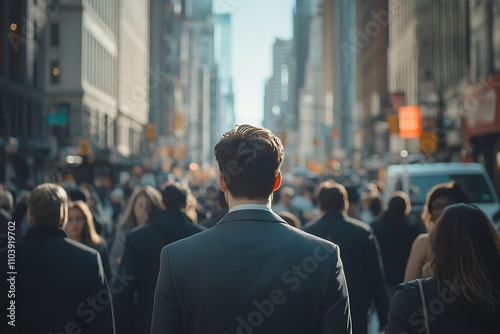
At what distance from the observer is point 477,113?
1483 inches

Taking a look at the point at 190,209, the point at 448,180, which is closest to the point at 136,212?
the point at 190,209

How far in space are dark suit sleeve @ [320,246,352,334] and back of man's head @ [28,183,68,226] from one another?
2.59 meters

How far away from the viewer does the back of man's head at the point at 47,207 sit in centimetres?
586

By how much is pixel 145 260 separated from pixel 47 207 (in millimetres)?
1880

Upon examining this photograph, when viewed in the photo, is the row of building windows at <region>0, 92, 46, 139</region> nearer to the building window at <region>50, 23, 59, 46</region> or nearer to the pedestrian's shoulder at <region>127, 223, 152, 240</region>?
the building window at <region>50, 23, 59, 46</region>

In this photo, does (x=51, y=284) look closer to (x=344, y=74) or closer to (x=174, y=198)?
(x=174, y=198)

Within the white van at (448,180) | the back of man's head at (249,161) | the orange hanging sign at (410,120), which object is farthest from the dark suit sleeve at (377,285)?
the orange hanging sign at (410,120)

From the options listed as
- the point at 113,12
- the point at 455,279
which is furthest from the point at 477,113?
the point at 113,12

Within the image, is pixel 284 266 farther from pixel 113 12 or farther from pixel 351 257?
pixel 113 12

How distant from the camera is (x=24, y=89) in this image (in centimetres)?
5544

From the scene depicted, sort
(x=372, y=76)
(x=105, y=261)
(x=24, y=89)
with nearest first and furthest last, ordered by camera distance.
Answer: (x=105, y=261), (x=24, y=89), (x=372, y=76)

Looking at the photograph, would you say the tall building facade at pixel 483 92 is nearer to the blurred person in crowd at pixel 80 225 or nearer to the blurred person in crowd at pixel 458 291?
the blurred person in crowd at pixel 80 225

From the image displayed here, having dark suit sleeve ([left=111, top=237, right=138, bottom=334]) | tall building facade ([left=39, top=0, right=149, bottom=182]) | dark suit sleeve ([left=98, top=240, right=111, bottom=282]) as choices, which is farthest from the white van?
tall building facade ([left=39, top=0, right=149, bottom=182])

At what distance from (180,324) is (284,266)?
0.50 meters
